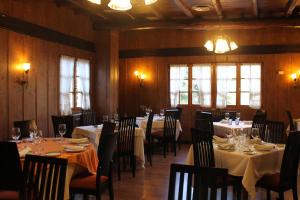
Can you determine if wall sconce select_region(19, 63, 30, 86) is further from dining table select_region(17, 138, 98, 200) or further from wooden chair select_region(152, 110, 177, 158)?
wooden chair select_region(152, 110, 177, 158)

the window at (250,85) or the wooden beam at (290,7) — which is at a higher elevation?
the wooden beam at (290,7)

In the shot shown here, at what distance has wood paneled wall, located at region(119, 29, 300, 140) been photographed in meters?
9.48

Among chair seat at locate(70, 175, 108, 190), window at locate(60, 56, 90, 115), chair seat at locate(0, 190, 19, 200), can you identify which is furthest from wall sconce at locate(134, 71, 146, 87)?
chair seat at locate(0, 190, 19, 200)

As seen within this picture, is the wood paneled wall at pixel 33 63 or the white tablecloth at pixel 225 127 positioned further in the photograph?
the white tablecloth at pixel 225 127

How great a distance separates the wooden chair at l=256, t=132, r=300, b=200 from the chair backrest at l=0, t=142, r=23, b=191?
260cm

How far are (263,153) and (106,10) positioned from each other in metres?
5.88

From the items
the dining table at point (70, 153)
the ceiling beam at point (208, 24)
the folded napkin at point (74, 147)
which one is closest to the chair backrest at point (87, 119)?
the dining table at point (70, 153)

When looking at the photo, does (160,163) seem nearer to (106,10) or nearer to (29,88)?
(29,88)

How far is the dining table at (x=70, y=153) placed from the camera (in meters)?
3.67

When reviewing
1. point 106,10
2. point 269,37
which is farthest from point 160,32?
point 269,37

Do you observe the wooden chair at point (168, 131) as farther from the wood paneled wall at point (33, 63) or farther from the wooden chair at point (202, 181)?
the wooden chair at point (202, 181)

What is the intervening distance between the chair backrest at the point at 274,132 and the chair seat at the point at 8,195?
151 inches

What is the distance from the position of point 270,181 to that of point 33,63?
17.1 ft

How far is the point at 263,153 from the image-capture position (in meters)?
3.98
